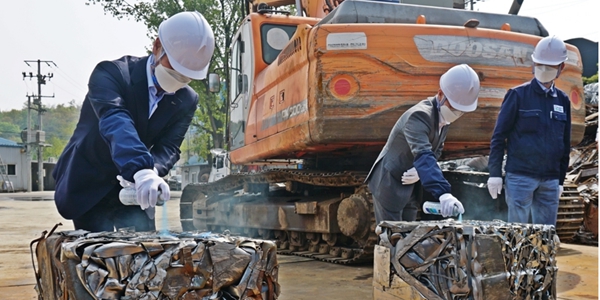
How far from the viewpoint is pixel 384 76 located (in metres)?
5.18

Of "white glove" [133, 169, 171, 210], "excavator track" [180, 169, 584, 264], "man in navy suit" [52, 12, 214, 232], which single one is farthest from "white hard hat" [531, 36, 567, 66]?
"white glove" [133, 169, 171, 210]

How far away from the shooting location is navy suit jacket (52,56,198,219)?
2662mm

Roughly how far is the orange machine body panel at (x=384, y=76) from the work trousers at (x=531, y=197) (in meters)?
1.02

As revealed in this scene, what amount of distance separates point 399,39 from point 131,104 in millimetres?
2930

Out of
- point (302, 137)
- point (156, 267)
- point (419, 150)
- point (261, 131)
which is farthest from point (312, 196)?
point (156, 267)

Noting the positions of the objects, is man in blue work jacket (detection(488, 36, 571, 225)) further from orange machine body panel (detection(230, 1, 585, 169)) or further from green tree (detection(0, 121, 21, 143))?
green tree (detection(0, 121, 21, 143))

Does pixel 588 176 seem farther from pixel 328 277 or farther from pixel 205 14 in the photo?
pixel 205 14

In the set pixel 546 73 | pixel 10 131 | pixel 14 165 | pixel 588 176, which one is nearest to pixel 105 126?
pixel 546 73

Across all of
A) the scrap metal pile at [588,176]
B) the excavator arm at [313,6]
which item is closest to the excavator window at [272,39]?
the excavator arm at [313,6]

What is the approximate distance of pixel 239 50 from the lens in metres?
7.64

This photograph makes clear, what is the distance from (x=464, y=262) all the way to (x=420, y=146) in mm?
999

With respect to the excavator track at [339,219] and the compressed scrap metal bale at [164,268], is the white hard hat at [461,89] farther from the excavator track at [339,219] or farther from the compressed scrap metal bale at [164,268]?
the excavator track at [339,219]

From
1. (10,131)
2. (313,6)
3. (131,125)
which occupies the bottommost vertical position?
(131,125)

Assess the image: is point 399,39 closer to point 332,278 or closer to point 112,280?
point 332,278
